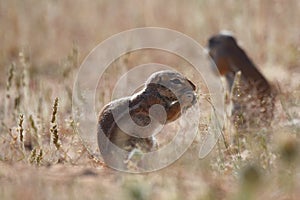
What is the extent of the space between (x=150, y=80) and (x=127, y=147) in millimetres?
573

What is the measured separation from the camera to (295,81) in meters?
8.50

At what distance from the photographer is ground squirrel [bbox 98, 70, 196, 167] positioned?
5391mm

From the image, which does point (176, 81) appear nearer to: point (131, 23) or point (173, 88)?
point (173, 88)

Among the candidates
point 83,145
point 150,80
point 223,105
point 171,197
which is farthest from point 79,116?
point 171,197

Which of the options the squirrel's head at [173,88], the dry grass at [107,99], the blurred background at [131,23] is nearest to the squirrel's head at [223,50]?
the dry grass at [107,99]

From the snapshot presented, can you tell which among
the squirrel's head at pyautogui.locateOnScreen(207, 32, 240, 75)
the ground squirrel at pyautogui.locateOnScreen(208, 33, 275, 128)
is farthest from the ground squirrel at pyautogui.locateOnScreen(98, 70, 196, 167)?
the squirrel's head at pyautogui.locateOnScreen(207, 32, 240, 75)

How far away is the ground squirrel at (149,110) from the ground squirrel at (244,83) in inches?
17.7

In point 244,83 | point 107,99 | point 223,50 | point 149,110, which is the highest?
point 223,50

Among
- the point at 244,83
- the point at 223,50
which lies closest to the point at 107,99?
the point at 244,83

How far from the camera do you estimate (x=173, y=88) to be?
543cm

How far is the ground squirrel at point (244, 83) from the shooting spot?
21.1 feet

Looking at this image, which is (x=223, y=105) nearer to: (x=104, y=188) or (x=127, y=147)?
(x=127, y=147)

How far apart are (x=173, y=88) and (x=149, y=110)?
0.75 ft

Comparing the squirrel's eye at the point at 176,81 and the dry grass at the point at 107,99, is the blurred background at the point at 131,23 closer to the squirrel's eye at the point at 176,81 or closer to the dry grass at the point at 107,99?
the dry grass at the point at 107,99
